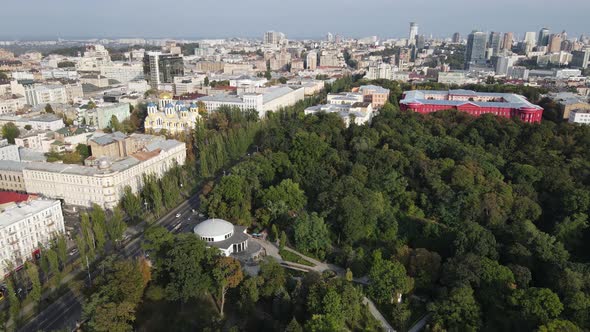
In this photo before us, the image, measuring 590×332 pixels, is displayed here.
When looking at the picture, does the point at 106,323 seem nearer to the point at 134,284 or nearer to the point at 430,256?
the point at 134,284

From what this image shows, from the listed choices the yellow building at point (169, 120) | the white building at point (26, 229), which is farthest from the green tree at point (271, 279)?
the yellow building at point (169, 120)

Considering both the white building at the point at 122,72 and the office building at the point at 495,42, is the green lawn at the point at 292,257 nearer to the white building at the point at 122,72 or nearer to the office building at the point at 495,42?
the white building at the point at 122,72

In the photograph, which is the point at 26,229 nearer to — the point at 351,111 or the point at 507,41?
the point at 351,111

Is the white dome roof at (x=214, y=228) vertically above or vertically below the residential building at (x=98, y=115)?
below

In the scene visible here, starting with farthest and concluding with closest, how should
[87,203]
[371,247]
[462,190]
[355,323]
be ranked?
1. [87,203]
2. [462,190]
3. [371,247]
4. [355,323]

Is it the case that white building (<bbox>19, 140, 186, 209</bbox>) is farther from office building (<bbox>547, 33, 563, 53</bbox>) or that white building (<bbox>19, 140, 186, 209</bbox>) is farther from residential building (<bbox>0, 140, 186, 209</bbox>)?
office building (<bbox>547, 33, 563, 53</bbox>)

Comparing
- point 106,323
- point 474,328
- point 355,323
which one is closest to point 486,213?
Answer: point 474,328

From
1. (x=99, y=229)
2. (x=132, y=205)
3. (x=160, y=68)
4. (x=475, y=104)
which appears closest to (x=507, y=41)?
(x=475, y=104)
